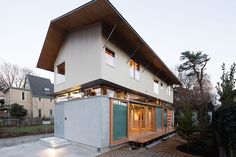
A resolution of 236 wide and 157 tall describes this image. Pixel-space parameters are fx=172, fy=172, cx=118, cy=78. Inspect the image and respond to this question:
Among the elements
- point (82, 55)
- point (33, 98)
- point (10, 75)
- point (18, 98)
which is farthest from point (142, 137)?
point (10, 75)

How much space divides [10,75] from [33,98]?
46.5ft

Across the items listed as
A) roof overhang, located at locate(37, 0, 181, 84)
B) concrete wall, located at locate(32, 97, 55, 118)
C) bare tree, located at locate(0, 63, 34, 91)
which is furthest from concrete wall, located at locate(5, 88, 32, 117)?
roof overhang, located at locate(37, 0, 181, 84)

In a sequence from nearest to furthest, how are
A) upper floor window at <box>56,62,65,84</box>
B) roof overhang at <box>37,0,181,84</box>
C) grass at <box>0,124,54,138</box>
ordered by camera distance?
roof overhang at <box>37,0,181,84</box>, upper floor window at <box>56,62,65,84</box>, grass at <box>0,124,54,138</box>

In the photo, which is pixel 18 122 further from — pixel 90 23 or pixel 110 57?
pixel 90 23

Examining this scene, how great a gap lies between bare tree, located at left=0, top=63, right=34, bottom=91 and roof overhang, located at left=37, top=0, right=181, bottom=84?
99.0 feet

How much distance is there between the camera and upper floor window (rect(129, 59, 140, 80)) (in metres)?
13.0

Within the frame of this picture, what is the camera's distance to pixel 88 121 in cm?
941

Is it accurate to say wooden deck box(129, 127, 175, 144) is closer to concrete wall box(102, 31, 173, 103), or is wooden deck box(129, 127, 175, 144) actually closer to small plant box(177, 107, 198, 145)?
small plant box(177, 107, 198, 145)

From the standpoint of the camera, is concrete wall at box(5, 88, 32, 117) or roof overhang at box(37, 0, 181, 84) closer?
roof overhang at box(37, 0, 181, 84)

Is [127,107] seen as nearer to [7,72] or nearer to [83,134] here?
[83,134]

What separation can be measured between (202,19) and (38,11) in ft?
47.3

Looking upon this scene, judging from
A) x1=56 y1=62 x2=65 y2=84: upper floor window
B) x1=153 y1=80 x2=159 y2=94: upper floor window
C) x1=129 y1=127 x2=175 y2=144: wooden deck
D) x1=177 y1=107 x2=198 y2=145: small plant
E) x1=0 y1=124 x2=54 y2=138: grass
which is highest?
x1=56 y1=62 x2=65 y2=84: upper floor window

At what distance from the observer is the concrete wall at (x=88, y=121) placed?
872 cm

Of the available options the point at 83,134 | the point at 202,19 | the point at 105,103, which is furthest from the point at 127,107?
the point at 202,19
